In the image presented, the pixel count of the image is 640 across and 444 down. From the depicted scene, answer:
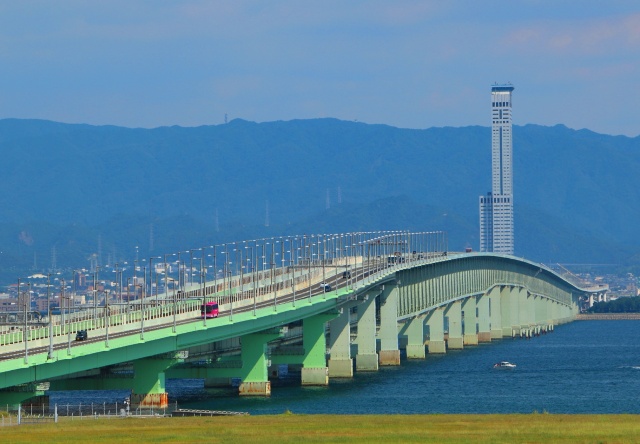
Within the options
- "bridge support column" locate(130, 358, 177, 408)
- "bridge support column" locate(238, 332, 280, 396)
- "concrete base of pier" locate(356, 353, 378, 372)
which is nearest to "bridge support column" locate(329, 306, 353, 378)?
"concrete base of pier" locate(356, 353, 378, 372)

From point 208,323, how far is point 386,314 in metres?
61.2

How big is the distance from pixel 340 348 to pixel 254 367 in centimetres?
2694

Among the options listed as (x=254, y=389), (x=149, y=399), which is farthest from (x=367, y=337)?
(x=149, y=399)

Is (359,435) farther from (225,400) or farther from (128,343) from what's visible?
(225,400)

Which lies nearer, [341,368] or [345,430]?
[345,430]

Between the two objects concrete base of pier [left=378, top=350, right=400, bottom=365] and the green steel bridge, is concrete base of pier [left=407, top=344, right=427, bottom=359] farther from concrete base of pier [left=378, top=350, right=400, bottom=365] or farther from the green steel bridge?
concrete base of pier [left=378, top=350, right=400, bottom=365]

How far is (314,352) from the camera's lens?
5743 inches

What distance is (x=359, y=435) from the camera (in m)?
79.8

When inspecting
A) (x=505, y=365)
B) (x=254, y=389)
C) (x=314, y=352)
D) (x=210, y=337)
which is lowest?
(x=254, y=389)

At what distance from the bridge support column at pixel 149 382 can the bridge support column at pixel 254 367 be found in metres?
15.5

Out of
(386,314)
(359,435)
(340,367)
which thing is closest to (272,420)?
(359,435)

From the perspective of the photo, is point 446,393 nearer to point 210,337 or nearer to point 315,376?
point 315,376

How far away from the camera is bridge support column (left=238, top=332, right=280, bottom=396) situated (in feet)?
427

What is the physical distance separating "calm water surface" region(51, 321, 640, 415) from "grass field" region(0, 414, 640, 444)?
2027cm
